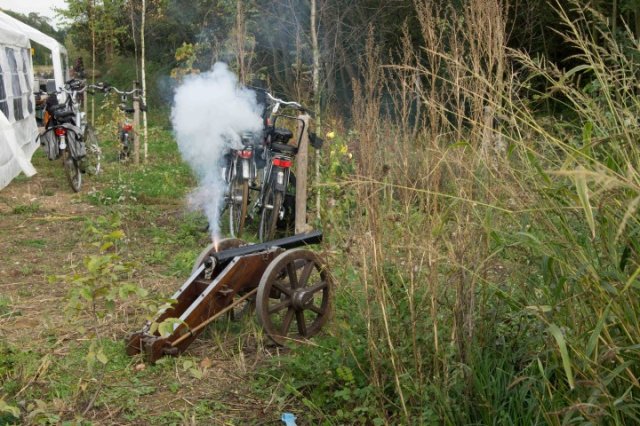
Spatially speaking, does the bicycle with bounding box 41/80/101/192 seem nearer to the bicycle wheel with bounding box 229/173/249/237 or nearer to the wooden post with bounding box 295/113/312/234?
the bicycle wheel with bounding box 229/173/249/237

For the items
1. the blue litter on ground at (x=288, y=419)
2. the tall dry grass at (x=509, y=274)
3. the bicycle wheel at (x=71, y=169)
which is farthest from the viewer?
the bicycle wheel at (x=71, y=169)

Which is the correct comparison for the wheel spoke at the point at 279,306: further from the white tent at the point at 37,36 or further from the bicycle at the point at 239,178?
the white tent at the point at 37,36

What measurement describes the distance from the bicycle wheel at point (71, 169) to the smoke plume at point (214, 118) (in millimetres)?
2767

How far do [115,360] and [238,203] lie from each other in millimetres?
2953

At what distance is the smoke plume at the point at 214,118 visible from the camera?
6.05 m

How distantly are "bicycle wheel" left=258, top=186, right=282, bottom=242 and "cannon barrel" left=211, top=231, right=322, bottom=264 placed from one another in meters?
1.94

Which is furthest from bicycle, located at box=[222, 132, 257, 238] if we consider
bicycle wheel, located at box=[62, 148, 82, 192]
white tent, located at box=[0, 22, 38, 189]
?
white tent, located at box=[0, 22, 38, 189]

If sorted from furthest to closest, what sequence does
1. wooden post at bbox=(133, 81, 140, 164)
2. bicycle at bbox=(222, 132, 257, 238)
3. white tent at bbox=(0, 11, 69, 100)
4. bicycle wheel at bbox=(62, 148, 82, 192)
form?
white tent at bbox=(0, 11, 69, 100)
wooden post at bbox=(133, 81, 140, 164)
bicycle wheel at bbox=(62, 148, 82, 192)
bicycle at bbox=(222, 132, 257, 238)

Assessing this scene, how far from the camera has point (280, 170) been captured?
6.59m

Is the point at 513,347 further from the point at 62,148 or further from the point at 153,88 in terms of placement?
the point at 153,88

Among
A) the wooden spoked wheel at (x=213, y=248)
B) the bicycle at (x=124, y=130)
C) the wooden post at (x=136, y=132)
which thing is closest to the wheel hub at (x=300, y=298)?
the wooden spoked wheel at (x=213, y=248)

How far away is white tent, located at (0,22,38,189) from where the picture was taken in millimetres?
10202

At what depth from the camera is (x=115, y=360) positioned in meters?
4.04

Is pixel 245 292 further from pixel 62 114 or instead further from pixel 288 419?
pixel 62 114
